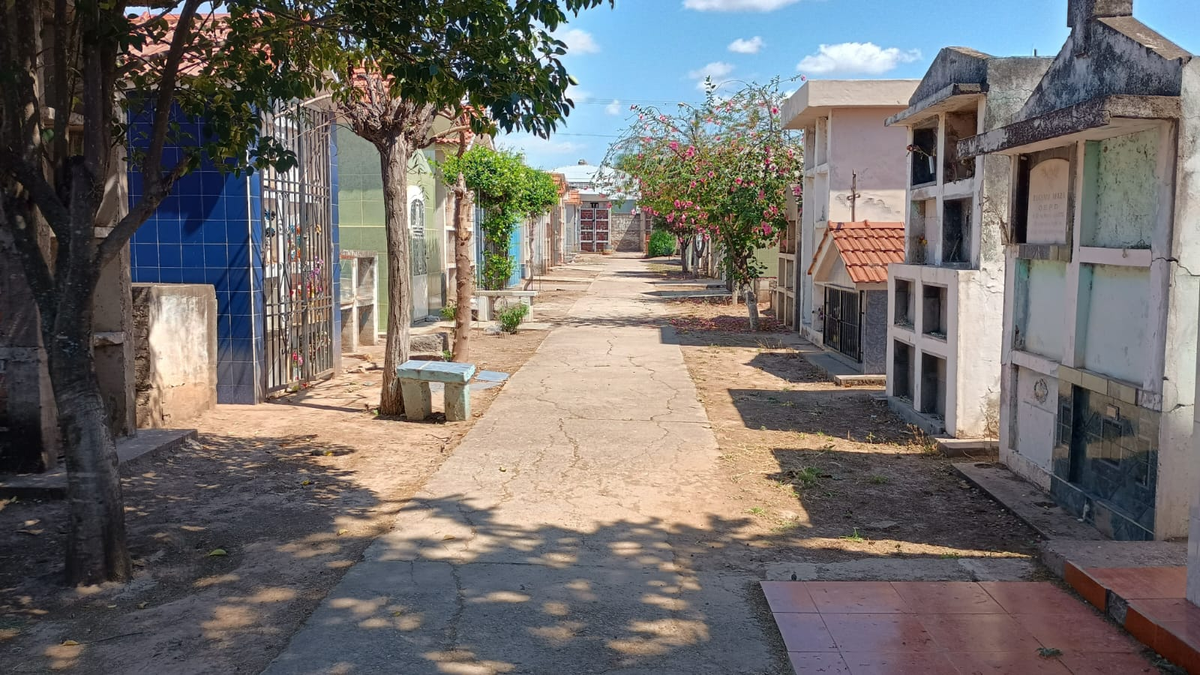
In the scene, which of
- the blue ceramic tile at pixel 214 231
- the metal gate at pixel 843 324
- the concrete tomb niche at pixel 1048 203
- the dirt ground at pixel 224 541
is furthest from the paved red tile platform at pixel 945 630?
the metal gate at pixel 843 324

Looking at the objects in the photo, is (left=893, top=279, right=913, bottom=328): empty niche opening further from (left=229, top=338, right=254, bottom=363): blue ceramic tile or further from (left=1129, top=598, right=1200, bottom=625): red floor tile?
(left=229, top=338, right=254, bottom=363): blue ceramic tile

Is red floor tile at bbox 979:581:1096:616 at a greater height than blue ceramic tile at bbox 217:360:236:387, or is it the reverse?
blue ceramic tile at bbox 217:360:236:387

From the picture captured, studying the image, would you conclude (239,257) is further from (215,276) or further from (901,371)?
(901,371)

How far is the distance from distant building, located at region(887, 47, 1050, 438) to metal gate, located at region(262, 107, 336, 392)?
6018 millimetres

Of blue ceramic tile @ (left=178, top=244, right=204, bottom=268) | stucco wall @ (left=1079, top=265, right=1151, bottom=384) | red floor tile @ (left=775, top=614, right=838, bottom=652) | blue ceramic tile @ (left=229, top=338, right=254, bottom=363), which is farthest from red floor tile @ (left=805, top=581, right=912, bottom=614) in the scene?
blue ceramic tile @ (left=178, top=244, right=204, bottom=268)

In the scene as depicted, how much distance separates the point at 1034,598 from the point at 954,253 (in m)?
4.64

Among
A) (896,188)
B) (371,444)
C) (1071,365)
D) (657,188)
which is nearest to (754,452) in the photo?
(1071,365)

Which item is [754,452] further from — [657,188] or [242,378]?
[657,188]

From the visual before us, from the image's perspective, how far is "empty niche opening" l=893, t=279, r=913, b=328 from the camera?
31.5 ft

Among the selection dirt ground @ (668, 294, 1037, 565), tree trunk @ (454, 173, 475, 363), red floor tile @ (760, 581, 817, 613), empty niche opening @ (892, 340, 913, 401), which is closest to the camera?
red floor tile @ (760, 581, 817, 613)

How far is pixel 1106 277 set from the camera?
18.6ft

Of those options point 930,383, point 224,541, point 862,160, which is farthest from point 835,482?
point 862,160

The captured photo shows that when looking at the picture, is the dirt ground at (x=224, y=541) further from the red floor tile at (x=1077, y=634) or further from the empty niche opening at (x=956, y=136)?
the empty niche opening at (x=956, y=136)

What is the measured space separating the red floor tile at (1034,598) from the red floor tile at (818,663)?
3.36 feet
